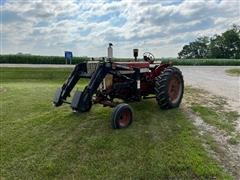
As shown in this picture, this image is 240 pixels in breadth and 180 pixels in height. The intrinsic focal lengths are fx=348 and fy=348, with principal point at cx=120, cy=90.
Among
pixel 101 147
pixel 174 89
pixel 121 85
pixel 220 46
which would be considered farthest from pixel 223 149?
pixel 220 46

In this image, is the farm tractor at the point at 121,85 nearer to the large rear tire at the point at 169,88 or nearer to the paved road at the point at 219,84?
the large rear tire at the point at 169,88

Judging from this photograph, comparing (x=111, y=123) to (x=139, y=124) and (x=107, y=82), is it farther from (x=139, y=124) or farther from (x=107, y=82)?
(x=107, y=82)

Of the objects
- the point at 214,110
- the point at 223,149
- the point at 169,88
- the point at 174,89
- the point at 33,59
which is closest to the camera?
the point at 223,149

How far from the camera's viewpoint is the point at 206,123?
733 cm

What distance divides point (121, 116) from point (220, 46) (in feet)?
227

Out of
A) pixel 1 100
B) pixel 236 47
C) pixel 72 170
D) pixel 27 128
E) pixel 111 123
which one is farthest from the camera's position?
pixel 236 47

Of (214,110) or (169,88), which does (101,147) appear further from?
(214,110)

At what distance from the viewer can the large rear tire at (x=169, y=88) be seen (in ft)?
26.8

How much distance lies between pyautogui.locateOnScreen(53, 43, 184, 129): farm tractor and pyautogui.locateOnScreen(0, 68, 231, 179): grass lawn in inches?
12.7

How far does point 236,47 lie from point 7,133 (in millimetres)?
69220

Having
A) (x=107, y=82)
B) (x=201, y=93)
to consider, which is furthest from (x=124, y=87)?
(x=201, y=93)

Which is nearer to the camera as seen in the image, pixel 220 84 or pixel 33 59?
pixel 220 84

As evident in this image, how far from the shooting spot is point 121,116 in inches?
280

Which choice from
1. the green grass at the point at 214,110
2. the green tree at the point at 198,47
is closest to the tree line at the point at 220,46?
the green tree at the point at 198,47
